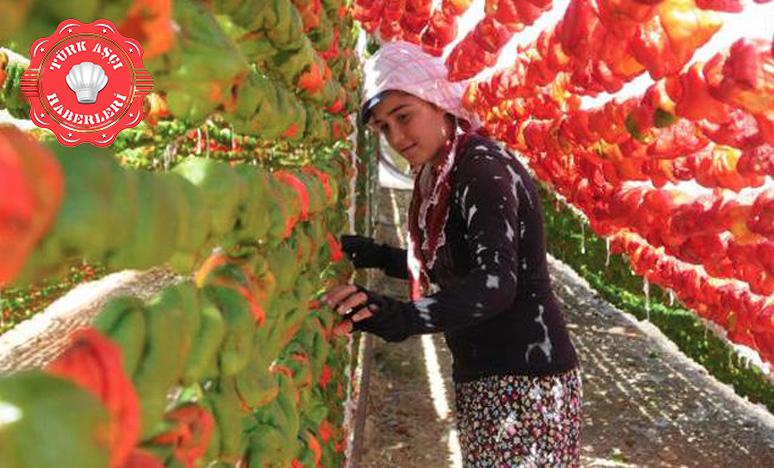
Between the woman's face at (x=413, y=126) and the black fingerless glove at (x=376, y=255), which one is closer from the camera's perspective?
the woman's face at (x=413, y=126)

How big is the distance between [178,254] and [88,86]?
20 cm

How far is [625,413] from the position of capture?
574 centimetres

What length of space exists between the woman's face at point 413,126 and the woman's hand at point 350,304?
517 millimetres

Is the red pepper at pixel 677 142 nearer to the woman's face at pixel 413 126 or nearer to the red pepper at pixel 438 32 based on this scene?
the woman's face at pixel 413 126

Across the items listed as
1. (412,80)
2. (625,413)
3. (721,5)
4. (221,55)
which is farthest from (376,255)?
(625,413)

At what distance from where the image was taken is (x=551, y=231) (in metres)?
12.5

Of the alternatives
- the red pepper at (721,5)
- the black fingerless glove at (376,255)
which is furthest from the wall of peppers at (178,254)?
the black fingerless glove at (376,255)

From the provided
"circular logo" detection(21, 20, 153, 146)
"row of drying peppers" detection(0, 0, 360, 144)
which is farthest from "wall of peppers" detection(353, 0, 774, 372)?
"circular logo" detection(21, 20, 153, 146)

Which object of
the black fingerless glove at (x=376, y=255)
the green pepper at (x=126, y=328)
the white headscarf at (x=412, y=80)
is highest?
the white headscarf at (x=412, y=80)

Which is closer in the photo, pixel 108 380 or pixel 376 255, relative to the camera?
pixel 108 380

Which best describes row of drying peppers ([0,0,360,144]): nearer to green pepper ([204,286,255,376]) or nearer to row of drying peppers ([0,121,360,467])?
row of drying peppers ([0,121,360,467])

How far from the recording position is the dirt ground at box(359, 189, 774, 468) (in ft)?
16.3

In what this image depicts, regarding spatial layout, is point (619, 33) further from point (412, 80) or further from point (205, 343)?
point (205, 343)

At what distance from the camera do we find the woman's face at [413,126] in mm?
2137
